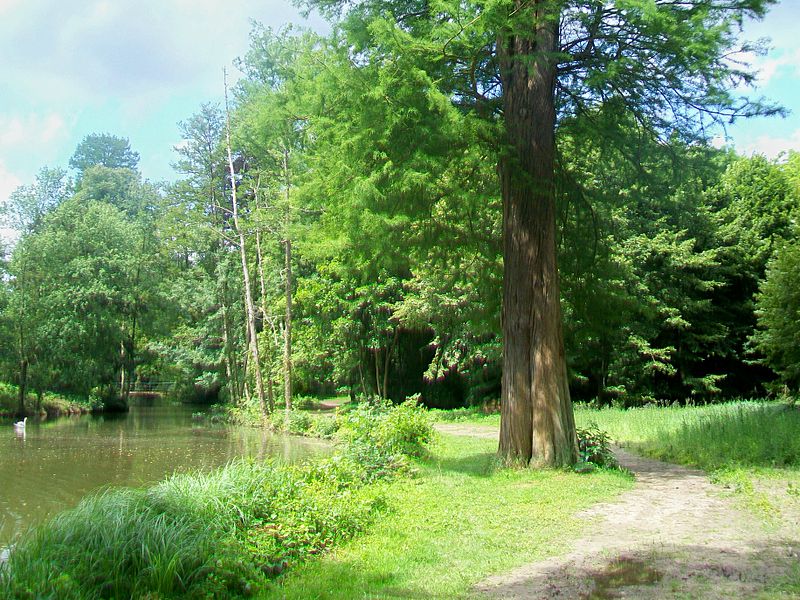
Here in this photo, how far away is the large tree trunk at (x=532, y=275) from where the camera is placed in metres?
10.1

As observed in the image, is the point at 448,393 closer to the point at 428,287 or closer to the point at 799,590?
the point at 428,287

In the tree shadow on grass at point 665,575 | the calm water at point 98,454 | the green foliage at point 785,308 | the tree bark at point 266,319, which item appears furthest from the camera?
the tree bark at point 266,319

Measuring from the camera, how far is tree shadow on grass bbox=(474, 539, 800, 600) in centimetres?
460

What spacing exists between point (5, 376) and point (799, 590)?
36373mm

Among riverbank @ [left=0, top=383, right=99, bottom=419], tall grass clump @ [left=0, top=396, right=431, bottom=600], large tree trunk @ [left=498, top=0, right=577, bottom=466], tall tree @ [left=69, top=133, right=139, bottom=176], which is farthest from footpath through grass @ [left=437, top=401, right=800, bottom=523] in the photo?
tall tree @ [left=69, top=133, right=139, bottom=176]

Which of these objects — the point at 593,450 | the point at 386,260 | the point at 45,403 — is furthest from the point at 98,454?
the point at 45,403

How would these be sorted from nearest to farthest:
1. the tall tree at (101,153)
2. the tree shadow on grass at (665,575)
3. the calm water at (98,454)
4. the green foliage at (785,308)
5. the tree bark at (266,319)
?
1. the tree shadow on grass at (665,575)
2. the calm water at (98,454)
3. the green foliage at (785,308)
4. the tree bark at (266,319)
5. the tall tree at (101,153)

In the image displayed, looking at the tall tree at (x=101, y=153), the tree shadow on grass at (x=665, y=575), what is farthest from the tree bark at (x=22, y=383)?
the tall tree at (x=101, y=153)

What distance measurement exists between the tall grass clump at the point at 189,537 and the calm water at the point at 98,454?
3.54 meters

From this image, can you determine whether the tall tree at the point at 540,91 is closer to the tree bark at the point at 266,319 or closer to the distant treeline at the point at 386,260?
the distant treeline at the point at 386,260

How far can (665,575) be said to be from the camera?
196 inches

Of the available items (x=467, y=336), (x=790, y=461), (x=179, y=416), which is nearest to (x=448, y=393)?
(x=467, y=336)

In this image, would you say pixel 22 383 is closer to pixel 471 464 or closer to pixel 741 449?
pixel 471 464

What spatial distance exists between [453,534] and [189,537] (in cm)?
250
